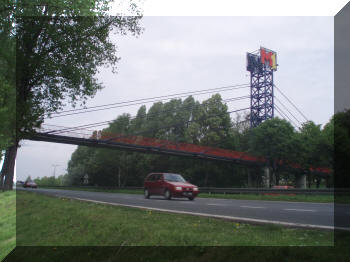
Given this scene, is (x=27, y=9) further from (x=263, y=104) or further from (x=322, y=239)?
(x=263, y=104)

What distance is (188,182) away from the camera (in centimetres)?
1323

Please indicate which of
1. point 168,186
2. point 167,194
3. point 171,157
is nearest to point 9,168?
point 167,194

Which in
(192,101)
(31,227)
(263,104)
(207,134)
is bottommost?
(31,227)

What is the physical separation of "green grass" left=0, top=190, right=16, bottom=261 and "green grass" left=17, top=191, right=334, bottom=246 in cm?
32

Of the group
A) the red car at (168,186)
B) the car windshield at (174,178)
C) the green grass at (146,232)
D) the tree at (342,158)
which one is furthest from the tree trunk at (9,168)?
the tree at (342,158)

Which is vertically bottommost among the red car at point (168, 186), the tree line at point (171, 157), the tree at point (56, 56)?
the red car at point (168, 186)

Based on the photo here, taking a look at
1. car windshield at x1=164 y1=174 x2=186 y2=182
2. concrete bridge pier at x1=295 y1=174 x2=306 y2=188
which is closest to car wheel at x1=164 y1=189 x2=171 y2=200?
car windshield at x1=164 y1=174 x2=186 y2=182

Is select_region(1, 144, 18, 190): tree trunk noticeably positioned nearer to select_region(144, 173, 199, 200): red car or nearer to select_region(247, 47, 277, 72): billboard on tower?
select_region(144, 173, 199, 200): red car

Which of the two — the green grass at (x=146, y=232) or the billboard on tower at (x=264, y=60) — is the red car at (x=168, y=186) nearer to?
the green grass at (x=146, y=232)

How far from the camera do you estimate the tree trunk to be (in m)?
21.8

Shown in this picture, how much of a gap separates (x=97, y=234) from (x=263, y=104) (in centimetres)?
2578

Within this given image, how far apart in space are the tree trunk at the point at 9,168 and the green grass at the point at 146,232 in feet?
40.0

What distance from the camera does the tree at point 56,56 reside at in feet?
56.4
